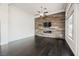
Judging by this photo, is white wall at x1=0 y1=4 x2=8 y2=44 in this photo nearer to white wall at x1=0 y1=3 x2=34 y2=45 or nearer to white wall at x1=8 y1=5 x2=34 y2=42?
white wall at x1=0 y1=3 x2=34 y2=45

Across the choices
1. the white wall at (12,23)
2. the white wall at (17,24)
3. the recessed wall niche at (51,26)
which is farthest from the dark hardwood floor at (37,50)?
the recessed wall niche at (51,26)

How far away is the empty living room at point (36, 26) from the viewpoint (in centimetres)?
579

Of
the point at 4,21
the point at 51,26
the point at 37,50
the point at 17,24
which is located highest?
the point at 4,21

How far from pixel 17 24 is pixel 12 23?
68cm

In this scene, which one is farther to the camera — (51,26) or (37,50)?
(51,26)

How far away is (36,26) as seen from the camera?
1101 centimetres

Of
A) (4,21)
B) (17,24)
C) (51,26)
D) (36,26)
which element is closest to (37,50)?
(4,21)

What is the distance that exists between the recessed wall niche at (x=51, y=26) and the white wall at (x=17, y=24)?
1262 mm

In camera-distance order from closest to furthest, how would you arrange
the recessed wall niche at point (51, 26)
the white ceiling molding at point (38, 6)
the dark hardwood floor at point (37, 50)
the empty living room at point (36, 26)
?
the dark hardwood floor at point (37, 50) < the empty living room at point (36, 26) < the white ceiling molding at point (38, 6) < the recessed wall niche at point (51, 26)

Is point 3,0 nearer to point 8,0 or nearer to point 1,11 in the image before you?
point 8,0

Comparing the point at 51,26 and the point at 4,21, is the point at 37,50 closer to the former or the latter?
the point at 4,21

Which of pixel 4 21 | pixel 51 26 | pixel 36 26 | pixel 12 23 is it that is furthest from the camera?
pixel 36 26

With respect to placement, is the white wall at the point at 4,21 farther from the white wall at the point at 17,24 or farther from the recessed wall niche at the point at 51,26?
the recessed wall niche at the point at 51,26

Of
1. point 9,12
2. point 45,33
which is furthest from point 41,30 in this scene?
point 9,12
